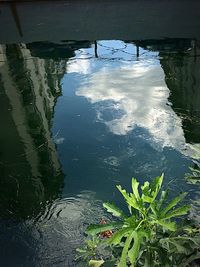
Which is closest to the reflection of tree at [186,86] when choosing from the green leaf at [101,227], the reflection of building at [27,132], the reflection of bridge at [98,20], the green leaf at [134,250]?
the reflection of bridge at [98,20]

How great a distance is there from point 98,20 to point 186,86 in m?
7.22

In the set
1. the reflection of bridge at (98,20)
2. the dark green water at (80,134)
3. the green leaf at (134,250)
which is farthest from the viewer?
the reflection of bridge at (98,20)

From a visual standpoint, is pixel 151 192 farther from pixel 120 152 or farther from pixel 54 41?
pixel 54 41

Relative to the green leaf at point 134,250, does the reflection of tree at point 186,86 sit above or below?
below

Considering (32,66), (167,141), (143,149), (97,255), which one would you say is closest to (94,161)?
(143,149)

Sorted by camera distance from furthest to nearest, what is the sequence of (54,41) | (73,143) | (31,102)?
(54,41)
(31,102)
(73,143)

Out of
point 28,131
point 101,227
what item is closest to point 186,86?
point 28,131

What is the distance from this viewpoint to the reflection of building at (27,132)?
17.7ft

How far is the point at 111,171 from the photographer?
5.71 meters

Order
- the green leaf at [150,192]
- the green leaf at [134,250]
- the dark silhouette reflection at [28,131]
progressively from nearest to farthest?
the green leaf at [134,250] → the green leaf at [150,192] → the dark silhouette reflection at [28,131]

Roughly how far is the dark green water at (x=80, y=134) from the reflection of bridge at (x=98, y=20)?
167 centimetres

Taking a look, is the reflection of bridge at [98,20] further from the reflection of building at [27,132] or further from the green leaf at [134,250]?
the green leaf at [134,250]

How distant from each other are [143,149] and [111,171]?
798 mm

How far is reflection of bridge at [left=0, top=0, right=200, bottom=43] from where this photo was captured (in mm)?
12445
